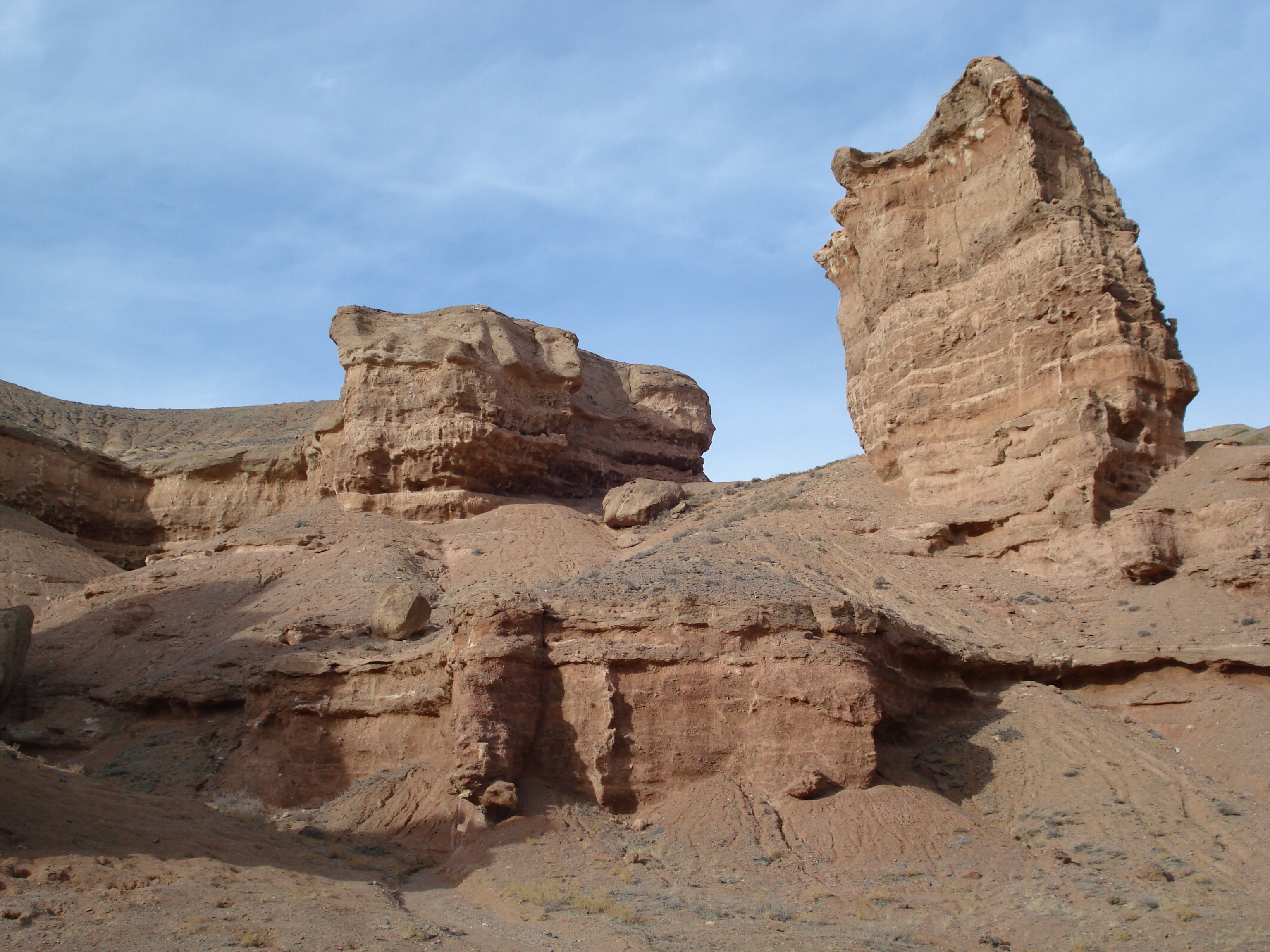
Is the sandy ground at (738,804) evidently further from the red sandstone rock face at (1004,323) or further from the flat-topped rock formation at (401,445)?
the flat-topped rock formation at (401,445)

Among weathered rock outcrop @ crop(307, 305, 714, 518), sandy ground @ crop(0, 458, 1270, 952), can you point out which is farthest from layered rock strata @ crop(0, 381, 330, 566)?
sandy ground @ crop(0, 458, 1270, 952)

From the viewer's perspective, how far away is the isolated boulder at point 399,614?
2092 cm

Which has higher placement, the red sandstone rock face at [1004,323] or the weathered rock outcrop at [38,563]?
the red sandstone rock face at [1004,323]

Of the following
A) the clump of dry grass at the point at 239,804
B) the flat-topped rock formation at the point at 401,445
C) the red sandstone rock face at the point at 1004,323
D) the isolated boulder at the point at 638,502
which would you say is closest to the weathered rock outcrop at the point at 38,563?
the flat-topped rock formation at the point at 401,445

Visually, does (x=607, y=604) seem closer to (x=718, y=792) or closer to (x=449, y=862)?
(x=718, y=792)

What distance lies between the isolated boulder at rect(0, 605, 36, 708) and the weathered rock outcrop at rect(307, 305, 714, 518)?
37.0 ft

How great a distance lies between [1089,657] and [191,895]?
1614 centimetres

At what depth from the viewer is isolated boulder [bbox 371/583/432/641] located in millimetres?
20922

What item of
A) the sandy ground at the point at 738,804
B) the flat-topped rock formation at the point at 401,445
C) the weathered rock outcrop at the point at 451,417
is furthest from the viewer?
the flat-topped rock formation at the point at 401,445

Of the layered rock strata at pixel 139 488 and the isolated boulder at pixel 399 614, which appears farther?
the layered rock strata at pixel 139 488

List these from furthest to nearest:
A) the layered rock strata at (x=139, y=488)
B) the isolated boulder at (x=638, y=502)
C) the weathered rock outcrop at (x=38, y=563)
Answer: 1. the layered rock strata at (x=139, y=488)
2. the isolated boulder at (x=638, y=502)
3. the weathered rock outcrop at (x=38, y=563)

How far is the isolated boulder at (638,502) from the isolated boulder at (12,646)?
17377 millimetres

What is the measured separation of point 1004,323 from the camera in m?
26.2

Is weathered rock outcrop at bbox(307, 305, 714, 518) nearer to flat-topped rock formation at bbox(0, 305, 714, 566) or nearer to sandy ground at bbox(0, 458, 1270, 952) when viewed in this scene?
flat-topped rock formation at bbox(0, 305, 714, 566)
